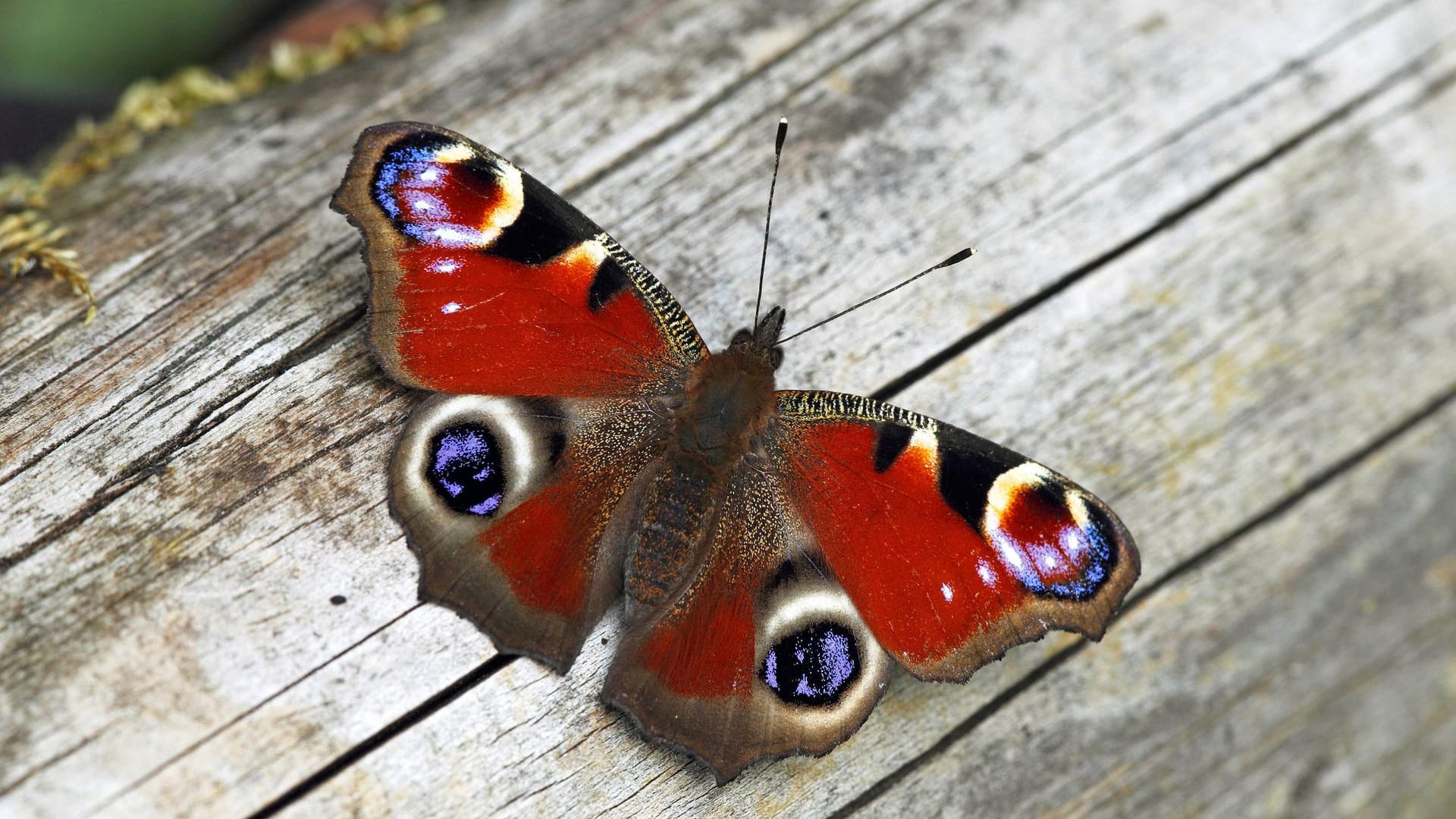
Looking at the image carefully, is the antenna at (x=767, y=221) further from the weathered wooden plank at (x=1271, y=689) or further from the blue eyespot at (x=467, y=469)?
the weathered wooden plank at (x=1271, y=689)

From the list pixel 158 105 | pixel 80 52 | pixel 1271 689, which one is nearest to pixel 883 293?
pixel 1271 689

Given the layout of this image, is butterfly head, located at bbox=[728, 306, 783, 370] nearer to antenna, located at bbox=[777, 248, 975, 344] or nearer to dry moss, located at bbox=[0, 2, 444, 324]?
antenna, located at bbox=[777, 248, 975, 344]

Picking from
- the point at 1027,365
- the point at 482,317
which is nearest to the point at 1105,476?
the point at 1027,365

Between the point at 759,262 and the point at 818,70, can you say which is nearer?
the point at 759,262

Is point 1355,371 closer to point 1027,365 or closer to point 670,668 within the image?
point 1027,365

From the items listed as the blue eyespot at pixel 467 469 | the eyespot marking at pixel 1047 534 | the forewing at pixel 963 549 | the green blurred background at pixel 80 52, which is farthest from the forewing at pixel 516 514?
the green blurred background at pixel 80 52

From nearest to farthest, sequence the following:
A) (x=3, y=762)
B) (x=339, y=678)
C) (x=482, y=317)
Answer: (x=3, y=762), (x=339, y=678), (x=482, y=317)

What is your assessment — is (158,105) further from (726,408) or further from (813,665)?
(813,665)
